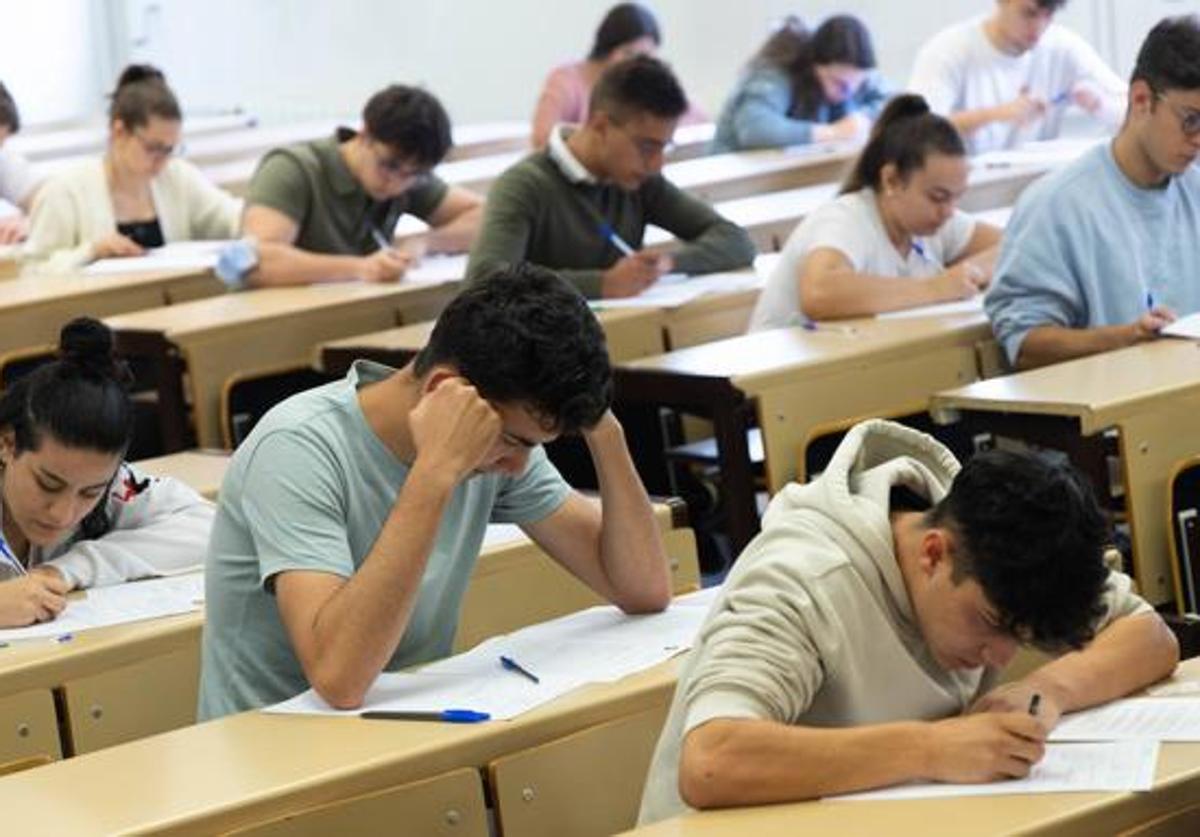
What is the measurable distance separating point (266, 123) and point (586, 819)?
9.58 metres

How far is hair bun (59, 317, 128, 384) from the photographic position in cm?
317

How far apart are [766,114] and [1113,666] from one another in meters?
5.59

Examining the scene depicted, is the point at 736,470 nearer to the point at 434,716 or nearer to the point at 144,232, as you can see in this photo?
the point at 434,716

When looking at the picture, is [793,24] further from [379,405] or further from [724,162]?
[379,405]

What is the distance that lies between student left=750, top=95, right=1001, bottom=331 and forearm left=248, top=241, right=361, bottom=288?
3.81 feet

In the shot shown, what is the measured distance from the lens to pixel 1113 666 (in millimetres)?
2445

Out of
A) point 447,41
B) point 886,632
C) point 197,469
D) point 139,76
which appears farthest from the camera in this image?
point 447,41

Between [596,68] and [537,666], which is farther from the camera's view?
[596,68]

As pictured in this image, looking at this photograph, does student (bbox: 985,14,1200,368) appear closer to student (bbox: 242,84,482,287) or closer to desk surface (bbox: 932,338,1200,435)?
desk surface (bbox: 932,338,1200,435)

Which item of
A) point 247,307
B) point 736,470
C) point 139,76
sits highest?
point 139,76

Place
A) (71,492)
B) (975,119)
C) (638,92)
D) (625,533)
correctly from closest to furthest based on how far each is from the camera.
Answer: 1. (625,533)
2. (71,492)
3. (638,92)
4. (975,119)

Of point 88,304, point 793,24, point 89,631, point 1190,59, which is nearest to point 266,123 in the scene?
point 793,24

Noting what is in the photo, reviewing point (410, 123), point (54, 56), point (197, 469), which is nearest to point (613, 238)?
point (410, 123)

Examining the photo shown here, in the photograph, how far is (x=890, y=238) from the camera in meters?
4.92
